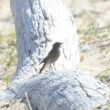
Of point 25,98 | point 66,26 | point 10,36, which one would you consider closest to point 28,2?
point 66,26

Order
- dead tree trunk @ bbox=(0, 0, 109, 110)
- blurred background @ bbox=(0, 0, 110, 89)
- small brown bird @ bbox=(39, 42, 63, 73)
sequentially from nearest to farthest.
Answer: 1. dead tree trunk @ bbox=(0, 0, 109, 110)
2. small brown bird @ bbox=(39, 42, 63, 73)
3. blurred background @ bbox=(0, 0, 110, 89)

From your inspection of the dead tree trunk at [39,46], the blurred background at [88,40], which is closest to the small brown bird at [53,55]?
the dead tree trunk at [39,46]

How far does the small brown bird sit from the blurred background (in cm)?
59

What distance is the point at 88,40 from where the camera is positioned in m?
8.54

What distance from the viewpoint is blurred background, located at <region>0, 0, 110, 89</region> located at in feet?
24.0

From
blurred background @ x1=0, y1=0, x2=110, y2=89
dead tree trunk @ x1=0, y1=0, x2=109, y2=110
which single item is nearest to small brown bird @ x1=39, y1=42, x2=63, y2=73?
dead tree trunk @ x1=0, y1=0, x2=109, y2=110

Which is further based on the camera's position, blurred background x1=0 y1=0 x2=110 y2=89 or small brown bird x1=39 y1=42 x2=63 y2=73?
blurred background x1=0 y1=0 x2=110 y2=89

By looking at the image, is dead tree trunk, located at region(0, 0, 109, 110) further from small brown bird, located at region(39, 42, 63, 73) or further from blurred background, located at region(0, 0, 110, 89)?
blurred background, located at region(0, 0, 110, 89)

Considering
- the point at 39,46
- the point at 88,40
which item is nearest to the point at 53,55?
the point at 39,46

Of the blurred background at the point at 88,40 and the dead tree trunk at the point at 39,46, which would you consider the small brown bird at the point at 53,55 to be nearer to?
the dead tree trunk at the point at 39,46

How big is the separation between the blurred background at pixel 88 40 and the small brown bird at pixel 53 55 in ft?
1.93

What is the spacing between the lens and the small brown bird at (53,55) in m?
5.92

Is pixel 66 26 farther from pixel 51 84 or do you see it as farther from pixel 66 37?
pixel 51 84

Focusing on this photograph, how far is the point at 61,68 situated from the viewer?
6.11 m
